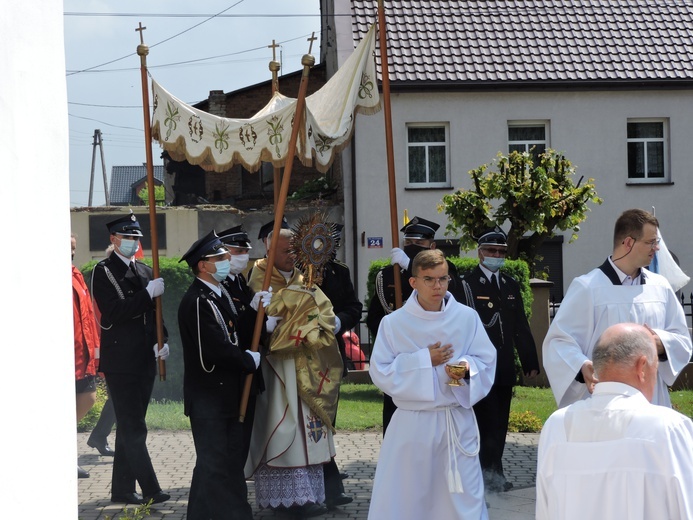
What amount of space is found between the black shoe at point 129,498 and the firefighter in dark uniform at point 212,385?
0.90m

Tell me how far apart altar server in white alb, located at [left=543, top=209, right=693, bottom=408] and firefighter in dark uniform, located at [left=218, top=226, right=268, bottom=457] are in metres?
2.21

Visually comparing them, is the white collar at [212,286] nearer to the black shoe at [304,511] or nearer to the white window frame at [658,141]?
the black shoe at [304,511]

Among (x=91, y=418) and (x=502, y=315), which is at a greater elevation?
(x=502, y=315)

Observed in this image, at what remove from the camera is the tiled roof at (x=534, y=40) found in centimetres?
2330

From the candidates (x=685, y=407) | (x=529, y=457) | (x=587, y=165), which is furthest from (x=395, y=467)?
(x=587, y=165)

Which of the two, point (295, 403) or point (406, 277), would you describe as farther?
point (406, 277)

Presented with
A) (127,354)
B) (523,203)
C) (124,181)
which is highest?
(124,181)

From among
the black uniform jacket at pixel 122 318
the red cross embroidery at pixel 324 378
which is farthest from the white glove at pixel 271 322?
the black uniform jacket at pixel 122 318

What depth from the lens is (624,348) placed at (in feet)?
13.0

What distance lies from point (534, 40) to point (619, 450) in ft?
70.2

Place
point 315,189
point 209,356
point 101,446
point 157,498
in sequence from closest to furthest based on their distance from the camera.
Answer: point 209,356 → point 157,498 → point 101,446 → point 315,189

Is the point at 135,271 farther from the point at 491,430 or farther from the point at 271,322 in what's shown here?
the point at 491,430

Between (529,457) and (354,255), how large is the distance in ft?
43.9

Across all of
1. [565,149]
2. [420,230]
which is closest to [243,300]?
[420,230]
